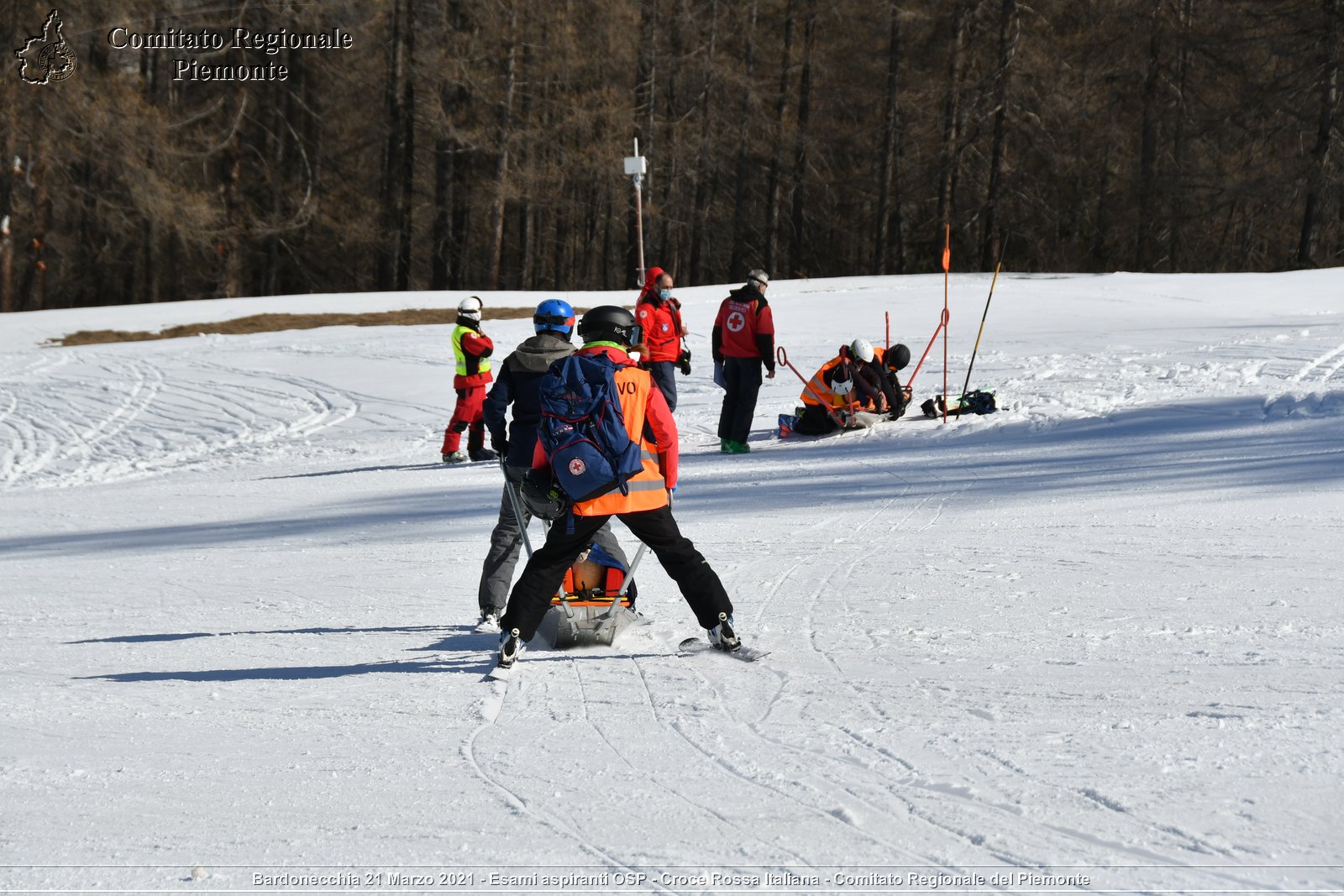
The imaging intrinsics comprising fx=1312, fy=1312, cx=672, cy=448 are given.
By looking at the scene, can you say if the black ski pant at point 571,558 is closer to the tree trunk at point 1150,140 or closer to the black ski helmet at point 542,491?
the black ski helmet at point 542,491

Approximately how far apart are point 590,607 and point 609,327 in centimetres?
152

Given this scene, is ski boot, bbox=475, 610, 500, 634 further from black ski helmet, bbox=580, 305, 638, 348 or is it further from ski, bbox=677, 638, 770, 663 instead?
black ski helmet, bbox=580, 305, 638, 348

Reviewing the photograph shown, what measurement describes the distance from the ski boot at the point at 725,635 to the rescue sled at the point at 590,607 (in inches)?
21.6

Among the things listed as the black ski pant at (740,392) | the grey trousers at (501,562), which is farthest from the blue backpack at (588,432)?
the black ski pant at (740,392)

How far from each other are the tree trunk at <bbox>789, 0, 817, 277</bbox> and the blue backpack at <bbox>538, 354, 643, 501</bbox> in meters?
34.9

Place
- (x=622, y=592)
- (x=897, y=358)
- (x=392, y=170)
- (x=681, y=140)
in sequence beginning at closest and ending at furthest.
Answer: (x=622, y=592), (x=897, y=358), (x=392, y=170), (x=681, y=140)

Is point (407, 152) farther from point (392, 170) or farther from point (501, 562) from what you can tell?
point (501, 562)

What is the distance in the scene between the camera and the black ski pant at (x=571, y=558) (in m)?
5.53

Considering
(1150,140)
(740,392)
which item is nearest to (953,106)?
(1150,140)

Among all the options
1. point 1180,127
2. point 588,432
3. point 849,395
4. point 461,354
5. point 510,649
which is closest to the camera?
point 588,432

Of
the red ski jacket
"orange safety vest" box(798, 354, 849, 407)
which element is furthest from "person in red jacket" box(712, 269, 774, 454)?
"orange safety vest" box(798, 354, 849, 407)

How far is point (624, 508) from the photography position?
5.46 meters

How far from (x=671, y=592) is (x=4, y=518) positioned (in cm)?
761

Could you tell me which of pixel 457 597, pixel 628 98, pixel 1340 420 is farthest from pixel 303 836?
pixel 628 98
